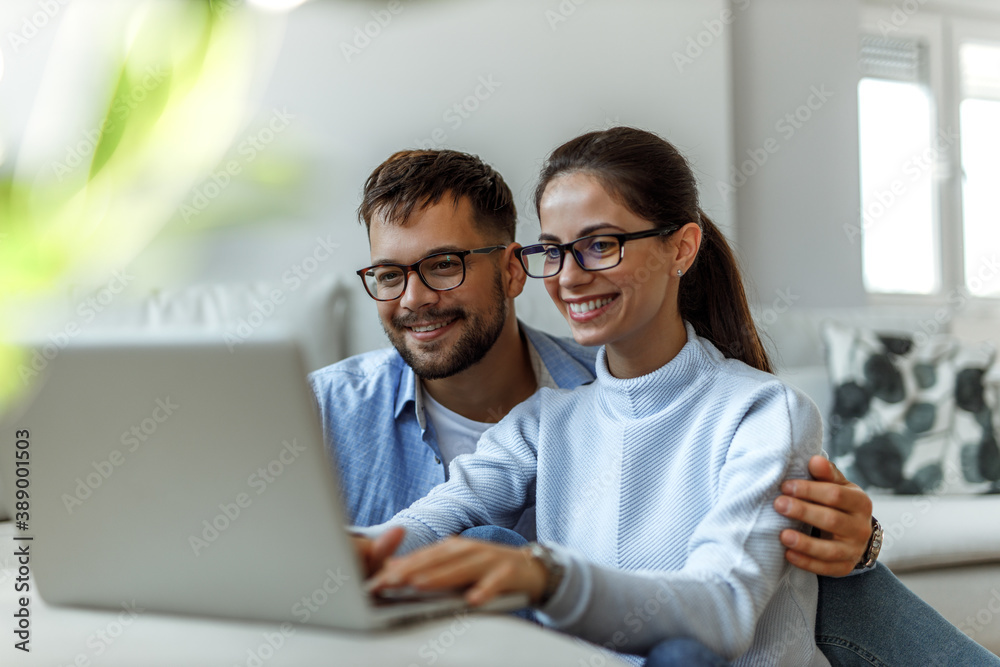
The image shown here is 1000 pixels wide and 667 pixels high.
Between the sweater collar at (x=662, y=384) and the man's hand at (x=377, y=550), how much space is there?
0.48m

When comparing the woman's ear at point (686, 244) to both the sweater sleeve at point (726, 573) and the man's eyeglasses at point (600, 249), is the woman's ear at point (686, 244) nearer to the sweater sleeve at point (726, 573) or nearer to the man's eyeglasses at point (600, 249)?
the man's eyeglasses at point (600, 249)

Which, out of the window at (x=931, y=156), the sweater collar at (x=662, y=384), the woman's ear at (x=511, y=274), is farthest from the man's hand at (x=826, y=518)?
the window at (x=931, y=156)

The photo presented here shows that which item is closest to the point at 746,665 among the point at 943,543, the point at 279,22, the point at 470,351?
the point at 470,351

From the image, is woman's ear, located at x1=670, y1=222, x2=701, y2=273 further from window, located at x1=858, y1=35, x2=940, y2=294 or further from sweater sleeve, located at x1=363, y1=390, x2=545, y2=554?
window, located at x1=858, y1=35, x2=940, y2=294

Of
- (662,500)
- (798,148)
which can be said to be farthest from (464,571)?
(798,148)

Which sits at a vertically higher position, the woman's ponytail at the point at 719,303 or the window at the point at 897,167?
the window at the point at 897,167

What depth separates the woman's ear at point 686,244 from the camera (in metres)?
1.18

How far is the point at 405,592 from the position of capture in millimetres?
677

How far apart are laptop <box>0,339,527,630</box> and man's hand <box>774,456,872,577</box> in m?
0.40

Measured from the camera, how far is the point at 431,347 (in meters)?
1.55

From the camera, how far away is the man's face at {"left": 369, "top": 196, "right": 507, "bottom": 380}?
153 cm

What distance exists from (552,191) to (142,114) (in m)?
0.54

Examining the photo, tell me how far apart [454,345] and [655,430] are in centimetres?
53

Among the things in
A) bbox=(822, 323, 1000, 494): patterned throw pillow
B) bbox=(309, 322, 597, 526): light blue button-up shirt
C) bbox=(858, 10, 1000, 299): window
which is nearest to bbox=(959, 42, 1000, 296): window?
bbox=(858, 10, 1000, 299): window
